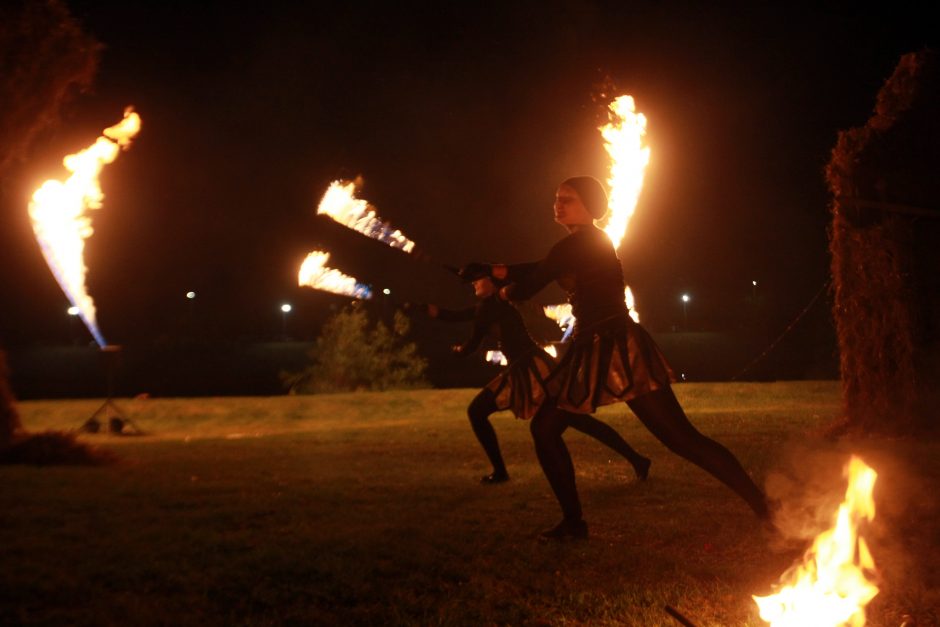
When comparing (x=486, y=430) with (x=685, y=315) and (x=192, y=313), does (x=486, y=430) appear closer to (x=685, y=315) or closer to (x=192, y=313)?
(x=192, y=313)

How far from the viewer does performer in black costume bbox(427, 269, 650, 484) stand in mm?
6727

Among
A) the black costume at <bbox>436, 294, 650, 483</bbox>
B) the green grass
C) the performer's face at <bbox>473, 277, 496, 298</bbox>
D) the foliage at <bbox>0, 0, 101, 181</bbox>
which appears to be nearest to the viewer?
the green grass

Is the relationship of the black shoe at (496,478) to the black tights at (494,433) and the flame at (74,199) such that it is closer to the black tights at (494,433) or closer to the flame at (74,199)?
the black tights at (494,433)

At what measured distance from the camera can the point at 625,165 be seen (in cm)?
842

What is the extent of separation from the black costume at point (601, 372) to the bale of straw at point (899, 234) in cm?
501

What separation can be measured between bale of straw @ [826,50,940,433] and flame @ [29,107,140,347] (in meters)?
8.13

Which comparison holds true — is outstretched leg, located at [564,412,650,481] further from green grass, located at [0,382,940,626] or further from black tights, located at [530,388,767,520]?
black tights, located at [530,388,767,520]

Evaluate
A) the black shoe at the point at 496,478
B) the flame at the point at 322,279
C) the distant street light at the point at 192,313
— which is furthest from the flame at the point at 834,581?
the distant street light at the point at 192,313

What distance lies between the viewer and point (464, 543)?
4922 millimetres

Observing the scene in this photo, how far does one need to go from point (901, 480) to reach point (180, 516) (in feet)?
17.7

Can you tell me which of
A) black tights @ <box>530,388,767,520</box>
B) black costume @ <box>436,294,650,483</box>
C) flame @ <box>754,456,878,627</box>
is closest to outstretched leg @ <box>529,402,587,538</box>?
black tights @ <box>530,388,767,520</box>

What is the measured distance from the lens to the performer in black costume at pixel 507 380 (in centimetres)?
673

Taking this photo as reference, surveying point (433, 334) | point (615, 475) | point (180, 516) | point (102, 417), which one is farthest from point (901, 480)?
point (433, 334)

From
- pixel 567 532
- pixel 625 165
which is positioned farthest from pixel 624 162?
pixel 567 532
